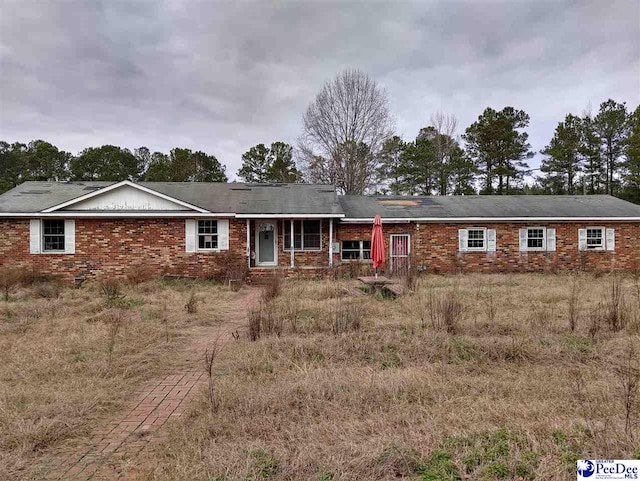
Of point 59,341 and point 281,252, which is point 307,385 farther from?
point 281,252


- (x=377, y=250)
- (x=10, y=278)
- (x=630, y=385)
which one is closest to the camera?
(x=630, y=385)

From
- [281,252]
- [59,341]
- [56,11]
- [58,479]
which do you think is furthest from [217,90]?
[58,479]

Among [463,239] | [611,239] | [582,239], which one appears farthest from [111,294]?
[611,239]

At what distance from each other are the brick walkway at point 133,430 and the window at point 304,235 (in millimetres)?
11489

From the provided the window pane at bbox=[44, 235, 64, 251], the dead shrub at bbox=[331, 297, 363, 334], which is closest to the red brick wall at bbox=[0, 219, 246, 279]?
the window pane at bbox=[44, 235, 64, 251]

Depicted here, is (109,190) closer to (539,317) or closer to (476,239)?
(539,317)

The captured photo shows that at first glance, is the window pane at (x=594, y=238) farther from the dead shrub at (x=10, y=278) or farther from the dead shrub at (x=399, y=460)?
the dead shrub at (x=10, y=278)

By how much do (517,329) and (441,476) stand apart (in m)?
4.53

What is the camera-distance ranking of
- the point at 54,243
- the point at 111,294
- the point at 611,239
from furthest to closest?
1. the point at 611,239
2. the point at 54,243
3. the point at 111,294

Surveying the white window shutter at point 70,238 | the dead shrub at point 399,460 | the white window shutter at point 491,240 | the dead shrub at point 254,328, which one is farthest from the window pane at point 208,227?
the dead shrub at point 399,460

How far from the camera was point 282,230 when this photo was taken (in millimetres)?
16578

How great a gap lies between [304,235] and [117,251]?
7.36 meters

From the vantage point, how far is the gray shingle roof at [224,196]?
1571 centimetres

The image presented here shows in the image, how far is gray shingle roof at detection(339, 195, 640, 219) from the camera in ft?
56.3
